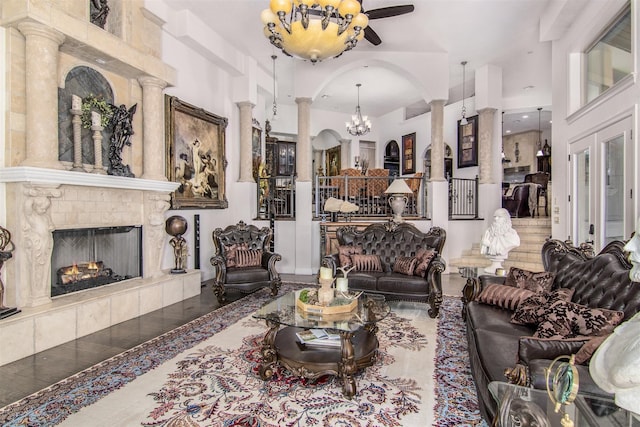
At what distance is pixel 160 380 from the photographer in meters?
2.82

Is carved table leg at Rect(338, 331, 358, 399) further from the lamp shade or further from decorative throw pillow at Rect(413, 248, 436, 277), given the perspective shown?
the lamp shade

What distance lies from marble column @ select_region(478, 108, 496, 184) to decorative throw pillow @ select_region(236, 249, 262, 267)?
18.0 feet

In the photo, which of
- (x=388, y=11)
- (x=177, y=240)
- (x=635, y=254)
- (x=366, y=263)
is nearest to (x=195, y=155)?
(x=177, y=240)

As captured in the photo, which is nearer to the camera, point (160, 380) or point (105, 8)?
point (160, 380)

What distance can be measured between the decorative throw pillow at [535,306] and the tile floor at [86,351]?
354 cm

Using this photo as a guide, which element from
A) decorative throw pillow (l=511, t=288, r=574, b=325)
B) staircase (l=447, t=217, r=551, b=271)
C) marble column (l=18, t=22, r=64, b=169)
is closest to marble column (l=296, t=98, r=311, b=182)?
staircase (l=447, t=217, r=551, b=271)

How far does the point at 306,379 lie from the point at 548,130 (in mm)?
14597

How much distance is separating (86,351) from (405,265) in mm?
3781

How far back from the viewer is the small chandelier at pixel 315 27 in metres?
3.57

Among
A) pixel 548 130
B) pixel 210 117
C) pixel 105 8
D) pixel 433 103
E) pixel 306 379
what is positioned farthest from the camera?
pixel 548 130

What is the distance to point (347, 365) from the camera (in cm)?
262

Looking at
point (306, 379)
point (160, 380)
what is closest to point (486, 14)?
point (306, 379)

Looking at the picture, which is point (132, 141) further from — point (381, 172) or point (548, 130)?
point (548, 130)

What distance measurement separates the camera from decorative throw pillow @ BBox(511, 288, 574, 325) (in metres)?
2.60
